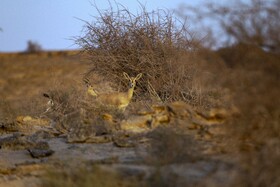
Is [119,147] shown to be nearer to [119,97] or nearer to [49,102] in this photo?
[119,97]

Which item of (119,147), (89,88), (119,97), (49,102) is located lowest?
(119,147)

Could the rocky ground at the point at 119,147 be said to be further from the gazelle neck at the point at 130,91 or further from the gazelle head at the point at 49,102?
the gazelle neck at the point at 130,91

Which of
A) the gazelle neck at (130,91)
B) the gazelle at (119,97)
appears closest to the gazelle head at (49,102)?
the gazelle at (119,97)

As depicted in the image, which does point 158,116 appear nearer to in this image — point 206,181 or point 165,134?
point 165,134

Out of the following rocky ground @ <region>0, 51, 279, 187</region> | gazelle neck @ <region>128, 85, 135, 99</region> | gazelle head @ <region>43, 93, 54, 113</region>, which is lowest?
rocky ground @ <region>0, 51, 279, 187</region>

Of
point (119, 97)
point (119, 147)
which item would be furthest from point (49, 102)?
point (119, 147)

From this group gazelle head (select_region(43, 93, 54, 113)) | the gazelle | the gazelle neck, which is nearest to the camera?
the gazelle

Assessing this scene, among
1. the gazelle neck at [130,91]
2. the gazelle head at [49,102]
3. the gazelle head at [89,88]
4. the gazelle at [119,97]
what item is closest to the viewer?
the gazelle at [119,97]

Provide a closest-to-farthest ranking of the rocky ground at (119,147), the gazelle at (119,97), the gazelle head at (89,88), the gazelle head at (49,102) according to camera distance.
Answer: the rocky ground at (119,147) < the gazelle at (119,97) < the gazelle head at (89,88) < the gazelle head at (49,102)

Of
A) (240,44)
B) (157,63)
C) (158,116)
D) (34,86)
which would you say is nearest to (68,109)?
(157,63)

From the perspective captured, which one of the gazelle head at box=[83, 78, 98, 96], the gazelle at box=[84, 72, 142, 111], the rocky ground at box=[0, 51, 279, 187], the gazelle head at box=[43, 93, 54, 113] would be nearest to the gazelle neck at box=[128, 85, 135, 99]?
the gazelle at box=[84, 72, 142, 111]

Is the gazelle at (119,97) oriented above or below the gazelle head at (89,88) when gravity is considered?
below

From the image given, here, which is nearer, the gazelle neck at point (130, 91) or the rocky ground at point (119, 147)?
the rocky ground at point (119, 147)

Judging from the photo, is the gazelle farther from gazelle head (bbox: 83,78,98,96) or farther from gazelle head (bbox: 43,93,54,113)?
gazelle head (bbox: 43,93,54,113)
